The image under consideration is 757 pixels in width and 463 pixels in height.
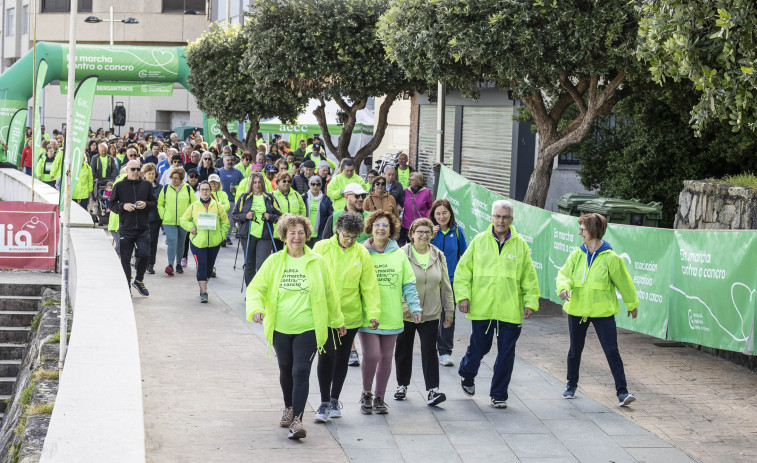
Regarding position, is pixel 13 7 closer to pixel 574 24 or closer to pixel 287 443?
pixel 574 24

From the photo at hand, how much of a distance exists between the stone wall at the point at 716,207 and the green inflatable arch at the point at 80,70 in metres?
15.8

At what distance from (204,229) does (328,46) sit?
20.4 feet

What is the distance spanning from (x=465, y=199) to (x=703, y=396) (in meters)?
5.28

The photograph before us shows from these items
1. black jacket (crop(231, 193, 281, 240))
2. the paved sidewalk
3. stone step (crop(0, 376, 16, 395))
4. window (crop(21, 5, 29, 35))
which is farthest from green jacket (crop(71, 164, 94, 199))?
window (crop(21, 5, 29, 35))

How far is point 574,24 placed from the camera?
12.1m

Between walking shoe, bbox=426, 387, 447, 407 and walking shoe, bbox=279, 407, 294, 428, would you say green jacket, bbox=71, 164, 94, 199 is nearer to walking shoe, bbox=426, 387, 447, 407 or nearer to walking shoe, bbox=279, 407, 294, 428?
walking shoe, bbox=426, 387, 447, 407

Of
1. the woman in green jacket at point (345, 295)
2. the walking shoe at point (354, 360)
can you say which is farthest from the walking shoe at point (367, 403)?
the walking shoe at point (354, 360)

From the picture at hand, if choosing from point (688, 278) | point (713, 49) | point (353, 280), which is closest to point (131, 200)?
point (353, 280)

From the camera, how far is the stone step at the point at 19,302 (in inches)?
516

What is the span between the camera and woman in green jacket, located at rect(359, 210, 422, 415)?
25.7ft

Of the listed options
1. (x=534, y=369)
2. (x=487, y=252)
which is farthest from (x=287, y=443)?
(x=534, y=369)

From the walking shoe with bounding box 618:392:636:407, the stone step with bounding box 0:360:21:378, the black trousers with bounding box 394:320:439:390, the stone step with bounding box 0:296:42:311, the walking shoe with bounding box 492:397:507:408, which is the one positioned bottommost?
the stone step with bounding box 0:360:21:378

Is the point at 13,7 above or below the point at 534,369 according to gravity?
above

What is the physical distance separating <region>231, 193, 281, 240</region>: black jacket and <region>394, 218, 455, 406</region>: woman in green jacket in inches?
161
